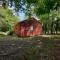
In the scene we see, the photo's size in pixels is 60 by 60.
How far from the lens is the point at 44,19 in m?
33.8

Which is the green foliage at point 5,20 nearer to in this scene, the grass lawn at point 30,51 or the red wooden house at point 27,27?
the red wooden house at point 27,27

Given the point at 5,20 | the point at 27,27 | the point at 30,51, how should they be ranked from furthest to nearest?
the point at 5,20, the point at 27,27, the point at 30,51

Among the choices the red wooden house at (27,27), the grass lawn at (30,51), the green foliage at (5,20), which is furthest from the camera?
the green foliage at (5,20)

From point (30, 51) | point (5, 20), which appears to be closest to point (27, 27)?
point (5, 20)

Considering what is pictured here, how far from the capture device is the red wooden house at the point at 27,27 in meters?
30.7

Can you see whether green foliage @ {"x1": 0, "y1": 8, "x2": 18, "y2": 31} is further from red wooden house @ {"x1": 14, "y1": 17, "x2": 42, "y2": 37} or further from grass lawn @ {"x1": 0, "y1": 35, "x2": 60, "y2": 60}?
grass lawn @ {"x1": 0, "y1": 35, "x2": 60, "y2": 60}

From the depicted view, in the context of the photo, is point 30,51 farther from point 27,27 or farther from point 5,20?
point 5,20

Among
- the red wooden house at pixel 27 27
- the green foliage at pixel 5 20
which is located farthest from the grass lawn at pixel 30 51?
the green foliage at pixel 5 20

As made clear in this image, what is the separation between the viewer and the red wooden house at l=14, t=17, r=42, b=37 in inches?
1209

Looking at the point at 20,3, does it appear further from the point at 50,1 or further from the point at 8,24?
the point at 8,24

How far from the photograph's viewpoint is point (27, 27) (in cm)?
3088

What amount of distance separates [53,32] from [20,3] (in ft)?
81.4

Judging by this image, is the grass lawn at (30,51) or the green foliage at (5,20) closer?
the grass lawn at (30,51)

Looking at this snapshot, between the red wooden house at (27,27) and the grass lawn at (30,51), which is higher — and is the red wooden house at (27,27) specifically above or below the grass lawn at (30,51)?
above
